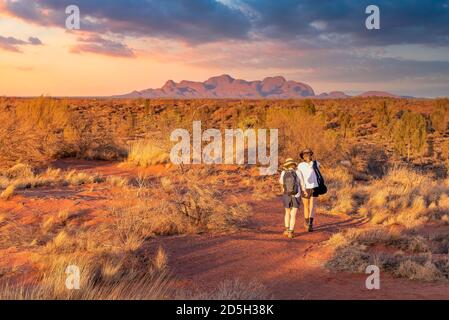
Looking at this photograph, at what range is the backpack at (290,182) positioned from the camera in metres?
11.1

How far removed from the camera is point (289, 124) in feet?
76.3

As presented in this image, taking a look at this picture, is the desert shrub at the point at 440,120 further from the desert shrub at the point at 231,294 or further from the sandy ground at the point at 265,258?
the desert shrub at the point at 231,294

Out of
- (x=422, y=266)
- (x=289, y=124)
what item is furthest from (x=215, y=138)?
(x=422, y=266)

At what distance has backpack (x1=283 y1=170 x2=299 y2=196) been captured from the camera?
36.3 feet

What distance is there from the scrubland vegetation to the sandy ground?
277 mm

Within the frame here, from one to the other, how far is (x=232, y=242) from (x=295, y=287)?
2.82 m

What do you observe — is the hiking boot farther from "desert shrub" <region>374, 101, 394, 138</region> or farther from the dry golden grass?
"desert shrub" <region>374, 101, 394, 138</region>

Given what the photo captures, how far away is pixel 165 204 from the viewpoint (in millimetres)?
12352

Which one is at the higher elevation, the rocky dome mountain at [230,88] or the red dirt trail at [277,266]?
the rocky dome mountain at [230,88]

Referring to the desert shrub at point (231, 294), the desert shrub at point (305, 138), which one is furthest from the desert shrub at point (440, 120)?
the desert shrub at point (231, 294)

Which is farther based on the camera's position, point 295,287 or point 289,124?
point 289,124

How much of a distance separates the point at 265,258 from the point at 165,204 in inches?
139

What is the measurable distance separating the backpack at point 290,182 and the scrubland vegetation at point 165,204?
127 cm
